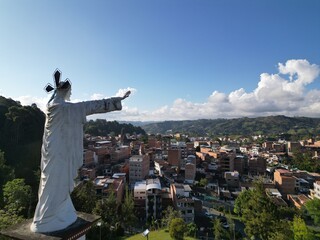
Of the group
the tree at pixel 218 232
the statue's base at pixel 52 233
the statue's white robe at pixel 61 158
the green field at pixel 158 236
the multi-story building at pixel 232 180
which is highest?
the statue's white robe at pixel 61 158

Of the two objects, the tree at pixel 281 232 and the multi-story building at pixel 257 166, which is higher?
the tree at pixel 281 232

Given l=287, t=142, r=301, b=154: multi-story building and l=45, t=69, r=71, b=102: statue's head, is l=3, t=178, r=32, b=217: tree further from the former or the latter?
l=287, t=142, r=301, b=154: multi-story building

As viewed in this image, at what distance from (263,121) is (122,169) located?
167 metres

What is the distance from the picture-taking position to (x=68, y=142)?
5582 millimetres

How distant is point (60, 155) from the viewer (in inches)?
216

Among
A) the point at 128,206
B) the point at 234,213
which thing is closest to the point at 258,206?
the point at 128,206

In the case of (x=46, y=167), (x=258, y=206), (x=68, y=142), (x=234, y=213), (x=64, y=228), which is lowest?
(x=234, y=213)

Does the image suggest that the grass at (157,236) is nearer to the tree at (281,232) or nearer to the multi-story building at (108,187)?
the tree at (281,232)

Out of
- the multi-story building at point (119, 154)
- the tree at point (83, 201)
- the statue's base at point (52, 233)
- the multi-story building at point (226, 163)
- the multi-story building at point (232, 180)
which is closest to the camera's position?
the statue's base at point (52, 233)

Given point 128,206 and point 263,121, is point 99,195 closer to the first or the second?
point 128,206


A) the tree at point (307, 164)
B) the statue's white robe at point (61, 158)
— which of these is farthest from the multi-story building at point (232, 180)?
the statue's white robe at point (61, 158)

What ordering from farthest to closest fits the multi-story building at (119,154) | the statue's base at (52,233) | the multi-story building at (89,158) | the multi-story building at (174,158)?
the multi-story building at (119,154) < the multi-story building at (174,158) < the multi-story building at (89,158) < the statue's base at (52,233)

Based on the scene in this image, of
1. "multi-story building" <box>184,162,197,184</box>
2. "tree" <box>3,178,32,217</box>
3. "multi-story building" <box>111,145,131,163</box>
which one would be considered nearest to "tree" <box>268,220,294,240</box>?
"tree" <box>3,178,32,217</box>

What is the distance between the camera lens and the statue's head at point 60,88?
573 cm
